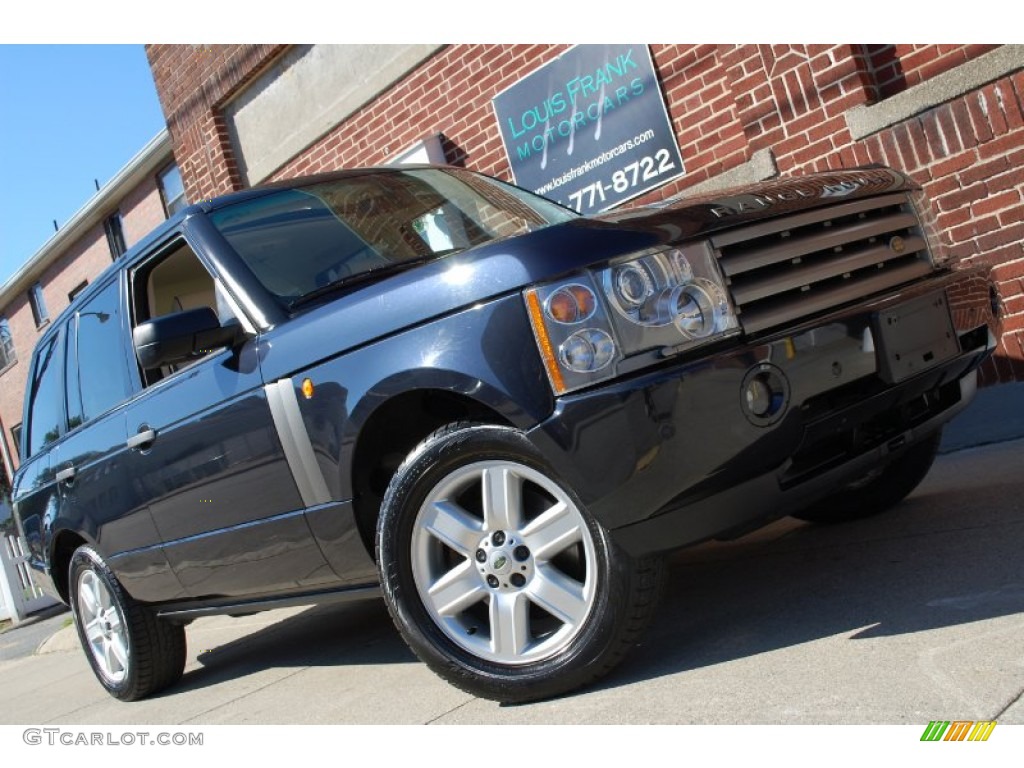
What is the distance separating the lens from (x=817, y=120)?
651 centimetres

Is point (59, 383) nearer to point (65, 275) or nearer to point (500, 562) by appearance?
point (500, 562)

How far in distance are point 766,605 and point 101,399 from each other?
3002 mm

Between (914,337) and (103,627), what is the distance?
3.89 m

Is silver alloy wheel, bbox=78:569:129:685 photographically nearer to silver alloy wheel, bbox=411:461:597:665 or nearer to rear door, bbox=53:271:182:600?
rear door, bbox=53:271:182:600

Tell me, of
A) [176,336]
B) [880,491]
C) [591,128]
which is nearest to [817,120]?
[591,128]

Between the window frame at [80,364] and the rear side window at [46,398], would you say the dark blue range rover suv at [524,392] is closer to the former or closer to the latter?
the window frame at [80,364]

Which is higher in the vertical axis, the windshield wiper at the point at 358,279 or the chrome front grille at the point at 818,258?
the windshield wiper at the point at 358,279

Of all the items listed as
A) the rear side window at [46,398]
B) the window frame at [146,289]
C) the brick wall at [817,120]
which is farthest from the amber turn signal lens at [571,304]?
the rear side window at [46,398]

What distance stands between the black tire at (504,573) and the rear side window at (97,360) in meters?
1.97

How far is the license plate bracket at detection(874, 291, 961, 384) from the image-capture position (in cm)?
324

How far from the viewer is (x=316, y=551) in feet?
12.3

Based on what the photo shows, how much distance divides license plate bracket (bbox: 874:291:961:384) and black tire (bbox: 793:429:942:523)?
40.1 inches

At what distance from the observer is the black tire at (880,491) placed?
4.45 m

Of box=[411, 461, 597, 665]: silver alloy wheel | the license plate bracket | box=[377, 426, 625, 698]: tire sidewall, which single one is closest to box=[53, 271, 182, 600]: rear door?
box=[377, 426, 625, 698]: tire sidewall
